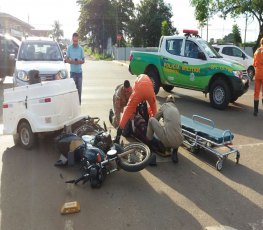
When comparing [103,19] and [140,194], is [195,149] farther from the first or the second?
[103,19]

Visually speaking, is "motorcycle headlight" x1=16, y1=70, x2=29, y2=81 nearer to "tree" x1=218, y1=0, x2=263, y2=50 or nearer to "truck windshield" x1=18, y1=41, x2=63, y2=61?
"truck windshield" x1=18, y1=41, x2=63, y2=61

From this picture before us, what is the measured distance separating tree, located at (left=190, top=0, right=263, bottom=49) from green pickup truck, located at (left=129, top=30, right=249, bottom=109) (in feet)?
56.4

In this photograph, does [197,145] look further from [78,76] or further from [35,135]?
[78,76]

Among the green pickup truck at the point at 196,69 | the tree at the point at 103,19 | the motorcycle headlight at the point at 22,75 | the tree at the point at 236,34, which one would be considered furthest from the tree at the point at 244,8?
the tree at the point at 103,19

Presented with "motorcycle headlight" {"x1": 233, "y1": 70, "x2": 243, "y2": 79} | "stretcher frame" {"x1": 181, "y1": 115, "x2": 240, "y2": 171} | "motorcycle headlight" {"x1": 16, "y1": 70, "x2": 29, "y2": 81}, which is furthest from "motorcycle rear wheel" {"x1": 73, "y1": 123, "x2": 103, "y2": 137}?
"motorcycle headlight" {"x1": 233, "y1": 70, "x2": 243, "y2": 79}

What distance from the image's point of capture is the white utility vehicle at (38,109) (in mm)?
5992

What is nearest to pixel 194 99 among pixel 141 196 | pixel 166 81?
pixel 166 81

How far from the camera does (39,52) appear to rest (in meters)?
10.2

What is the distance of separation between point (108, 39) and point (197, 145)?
190 feet

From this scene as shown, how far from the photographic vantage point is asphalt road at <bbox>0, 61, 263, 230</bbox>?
3.93 m

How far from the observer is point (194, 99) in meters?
12.1

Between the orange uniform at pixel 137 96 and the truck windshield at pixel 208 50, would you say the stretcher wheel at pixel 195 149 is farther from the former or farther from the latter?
Result: the truck windshield at pixel 208 50

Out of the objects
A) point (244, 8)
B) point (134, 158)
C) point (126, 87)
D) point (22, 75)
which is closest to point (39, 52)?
point (22, 75)

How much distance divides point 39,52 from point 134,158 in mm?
6323
